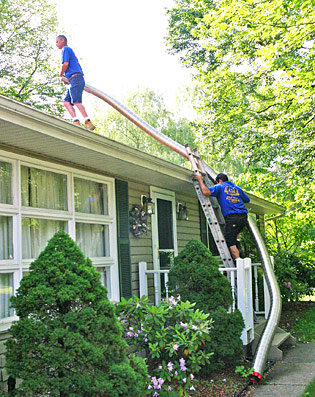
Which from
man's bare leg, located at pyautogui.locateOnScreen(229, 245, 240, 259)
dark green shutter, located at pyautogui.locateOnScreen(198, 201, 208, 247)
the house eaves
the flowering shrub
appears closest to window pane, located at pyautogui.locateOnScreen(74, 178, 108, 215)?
the house eaves

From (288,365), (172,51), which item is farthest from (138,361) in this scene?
(172,51)

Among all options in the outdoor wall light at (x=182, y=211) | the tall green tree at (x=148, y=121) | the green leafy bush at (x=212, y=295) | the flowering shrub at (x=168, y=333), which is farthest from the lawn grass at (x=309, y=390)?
the tall green tree at (x=148, y=121)

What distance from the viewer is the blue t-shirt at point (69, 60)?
19.9 feet

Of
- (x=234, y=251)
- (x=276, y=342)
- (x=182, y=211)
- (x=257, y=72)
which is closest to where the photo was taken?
(x=234, y=251)

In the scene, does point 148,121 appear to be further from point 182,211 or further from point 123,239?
point 123,239

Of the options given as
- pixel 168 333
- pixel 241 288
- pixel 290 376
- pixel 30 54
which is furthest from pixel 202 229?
pixel 30 54

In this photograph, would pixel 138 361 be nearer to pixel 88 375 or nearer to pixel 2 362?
pixel 88 375

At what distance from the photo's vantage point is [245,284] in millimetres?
6227

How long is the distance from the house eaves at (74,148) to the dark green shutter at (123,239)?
0.75ft

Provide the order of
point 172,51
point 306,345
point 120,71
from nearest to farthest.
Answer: point 306,345
point 172,51
point 120,71

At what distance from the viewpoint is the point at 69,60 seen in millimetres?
6094

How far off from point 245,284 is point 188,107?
1766 centimetres

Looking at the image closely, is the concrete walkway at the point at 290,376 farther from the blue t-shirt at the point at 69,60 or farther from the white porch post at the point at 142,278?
the blue t-shirt at the point at 69,60

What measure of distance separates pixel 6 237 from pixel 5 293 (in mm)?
496
